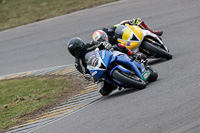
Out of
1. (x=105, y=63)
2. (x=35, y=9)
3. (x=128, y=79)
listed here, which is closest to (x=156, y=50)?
(x=105, y=63)

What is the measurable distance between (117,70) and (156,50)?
2.39m

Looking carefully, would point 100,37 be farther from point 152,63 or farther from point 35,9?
point 35,9

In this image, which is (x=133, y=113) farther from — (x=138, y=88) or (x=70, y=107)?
(x=70, y=107)

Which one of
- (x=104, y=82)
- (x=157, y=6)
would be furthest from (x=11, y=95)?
(x=157, y=6)

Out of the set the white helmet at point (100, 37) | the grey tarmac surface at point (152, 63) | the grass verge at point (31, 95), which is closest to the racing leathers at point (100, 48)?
the grey tarmac surface at point (152, 63)

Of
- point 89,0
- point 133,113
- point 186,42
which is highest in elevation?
point 133,113

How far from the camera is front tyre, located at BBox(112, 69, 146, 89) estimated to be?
9008 millimetres

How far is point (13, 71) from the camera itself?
49.6 ft

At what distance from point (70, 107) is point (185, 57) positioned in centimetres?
321

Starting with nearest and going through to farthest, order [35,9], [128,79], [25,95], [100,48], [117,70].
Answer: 1. [128,79]
2. [117,70]
3. [100,48]
4. [25,95]
5. [35,9]

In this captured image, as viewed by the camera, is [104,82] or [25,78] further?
[25,78]

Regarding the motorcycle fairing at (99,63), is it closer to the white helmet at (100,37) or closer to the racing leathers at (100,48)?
the racing leathers at (100,48)

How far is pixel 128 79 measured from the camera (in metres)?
9.02

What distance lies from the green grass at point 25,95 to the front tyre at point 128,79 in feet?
7.43
